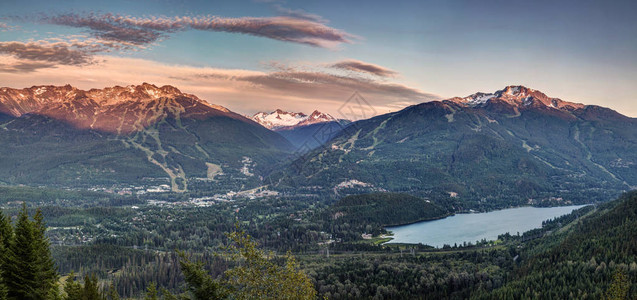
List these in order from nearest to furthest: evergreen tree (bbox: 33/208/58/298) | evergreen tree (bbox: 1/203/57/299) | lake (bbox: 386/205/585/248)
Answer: evergreen tree (bbox: 1/203/57/299)
evergreen tree (bbox: 33/208/58/298)
lake (bbox: 386/205/585/248)

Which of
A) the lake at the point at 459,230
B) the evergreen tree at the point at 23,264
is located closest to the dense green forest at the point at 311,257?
the evergreen tree at the point at 23,264

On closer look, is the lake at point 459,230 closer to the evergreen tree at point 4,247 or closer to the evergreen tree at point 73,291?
the evergreen tree at point 73,291

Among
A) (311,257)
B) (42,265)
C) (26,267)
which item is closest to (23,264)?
(26,267)

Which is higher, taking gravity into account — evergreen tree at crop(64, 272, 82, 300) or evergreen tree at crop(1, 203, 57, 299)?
evergreen tree at crop(1, 203, 57, 299)

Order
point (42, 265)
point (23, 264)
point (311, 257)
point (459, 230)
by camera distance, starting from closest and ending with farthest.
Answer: point (23, 264), point (42, 265), point (311, 257), point (459, 230)

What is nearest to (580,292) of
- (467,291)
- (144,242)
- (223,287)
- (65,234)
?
(467,291)

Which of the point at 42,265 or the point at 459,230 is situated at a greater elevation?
the point at 42,265

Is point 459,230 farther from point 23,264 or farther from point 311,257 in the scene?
point 23,264

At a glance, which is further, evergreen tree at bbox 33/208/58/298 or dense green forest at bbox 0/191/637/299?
dense green forest at bbox 0/191/637/299

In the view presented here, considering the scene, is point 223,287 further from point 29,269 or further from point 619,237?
point 619,237

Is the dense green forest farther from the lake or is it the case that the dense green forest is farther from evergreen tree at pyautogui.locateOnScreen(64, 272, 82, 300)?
the lake

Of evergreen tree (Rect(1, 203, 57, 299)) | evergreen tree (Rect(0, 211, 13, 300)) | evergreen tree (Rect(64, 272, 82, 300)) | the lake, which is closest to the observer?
evergreen tree (Rect(0, 211, 13, 300))

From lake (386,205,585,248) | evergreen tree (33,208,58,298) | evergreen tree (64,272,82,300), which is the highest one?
evergreen tree (33,208,58,298)

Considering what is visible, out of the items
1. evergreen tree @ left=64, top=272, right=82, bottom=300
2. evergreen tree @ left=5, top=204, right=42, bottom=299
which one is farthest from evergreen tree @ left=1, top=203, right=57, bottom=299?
evergreen tree @ left=64, top=272, right=82, bottom=300
